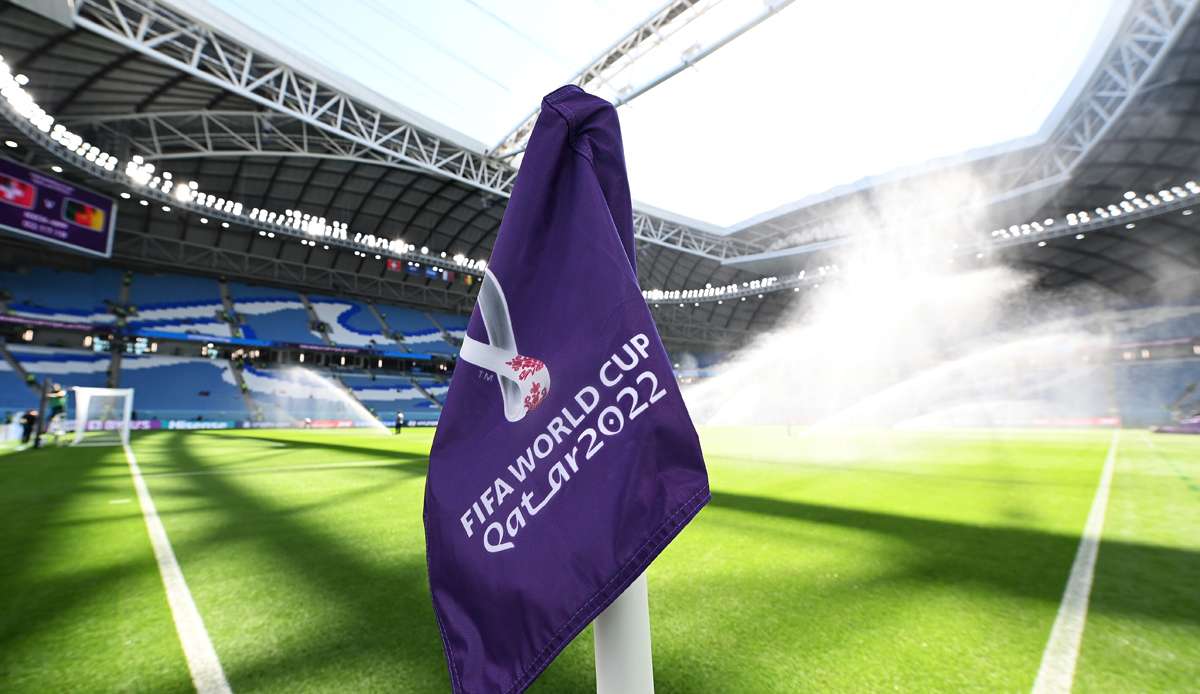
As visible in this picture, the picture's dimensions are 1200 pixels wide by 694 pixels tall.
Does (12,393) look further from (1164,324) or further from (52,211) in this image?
(1164,324)

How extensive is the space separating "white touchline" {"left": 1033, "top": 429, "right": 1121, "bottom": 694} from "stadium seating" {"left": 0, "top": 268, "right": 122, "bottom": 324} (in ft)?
143

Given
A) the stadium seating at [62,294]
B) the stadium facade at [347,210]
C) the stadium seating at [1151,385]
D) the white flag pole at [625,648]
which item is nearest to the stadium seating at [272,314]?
the stadium facade at [347,210]

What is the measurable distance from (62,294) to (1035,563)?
4598cm

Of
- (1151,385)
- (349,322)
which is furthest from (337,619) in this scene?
Result: (1151,385)

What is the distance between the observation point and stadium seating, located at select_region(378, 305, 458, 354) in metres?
42.6

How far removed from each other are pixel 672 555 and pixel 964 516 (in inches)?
150

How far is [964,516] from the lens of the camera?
5.61 metres

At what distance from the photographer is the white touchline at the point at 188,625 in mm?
2344

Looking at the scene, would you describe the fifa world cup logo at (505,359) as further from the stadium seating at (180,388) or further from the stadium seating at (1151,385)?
the stadium seating at (1151,385)

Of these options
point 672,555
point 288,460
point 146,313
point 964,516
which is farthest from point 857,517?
point 146,313

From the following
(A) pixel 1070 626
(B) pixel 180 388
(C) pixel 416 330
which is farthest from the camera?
(C) pixel 416 330

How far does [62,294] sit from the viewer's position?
3050 cm

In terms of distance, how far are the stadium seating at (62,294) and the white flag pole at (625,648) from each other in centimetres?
4269

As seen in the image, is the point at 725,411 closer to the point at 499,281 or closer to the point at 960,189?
the point at 960,189
